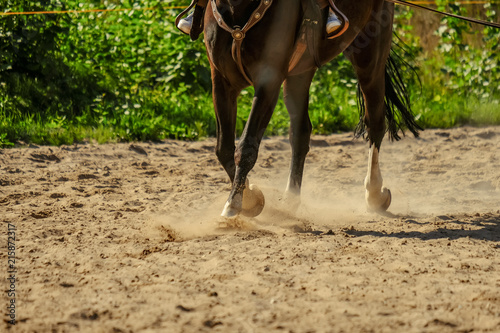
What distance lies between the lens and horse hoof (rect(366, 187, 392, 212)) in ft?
17.4

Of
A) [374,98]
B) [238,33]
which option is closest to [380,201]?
[374,98]

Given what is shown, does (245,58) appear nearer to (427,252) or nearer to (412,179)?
(427,252)

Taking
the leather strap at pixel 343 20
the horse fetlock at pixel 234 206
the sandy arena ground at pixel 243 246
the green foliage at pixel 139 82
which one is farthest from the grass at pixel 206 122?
the leather strap at pixel 343 20

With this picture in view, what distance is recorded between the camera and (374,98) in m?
5.55

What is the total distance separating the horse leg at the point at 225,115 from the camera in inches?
176

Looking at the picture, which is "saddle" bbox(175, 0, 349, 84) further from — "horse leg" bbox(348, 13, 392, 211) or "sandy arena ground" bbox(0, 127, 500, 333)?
"sandy arena ground" bbox(0, 127, 500, 333)

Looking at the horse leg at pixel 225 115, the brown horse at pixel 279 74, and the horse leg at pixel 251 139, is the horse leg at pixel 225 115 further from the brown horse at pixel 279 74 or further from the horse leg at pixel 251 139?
the horse leg at pixel 251 139

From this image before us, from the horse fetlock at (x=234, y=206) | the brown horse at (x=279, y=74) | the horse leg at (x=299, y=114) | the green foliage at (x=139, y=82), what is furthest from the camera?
the green foliage at (x=139, y=82)

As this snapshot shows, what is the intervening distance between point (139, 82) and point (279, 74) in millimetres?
4830

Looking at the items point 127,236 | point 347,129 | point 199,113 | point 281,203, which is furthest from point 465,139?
point 127,236

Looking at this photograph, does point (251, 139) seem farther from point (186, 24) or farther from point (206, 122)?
point (206, 122)

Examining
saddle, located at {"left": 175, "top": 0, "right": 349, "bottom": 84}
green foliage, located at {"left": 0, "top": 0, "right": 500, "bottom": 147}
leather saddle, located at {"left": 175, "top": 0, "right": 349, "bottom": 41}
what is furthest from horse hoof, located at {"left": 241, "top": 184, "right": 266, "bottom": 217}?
green foliage, located at {"left": 0, "top": 0, "right": 500, "bottom": 147}

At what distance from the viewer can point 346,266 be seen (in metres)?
3.62

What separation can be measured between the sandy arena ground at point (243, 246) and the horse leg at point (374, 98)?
17 cm
